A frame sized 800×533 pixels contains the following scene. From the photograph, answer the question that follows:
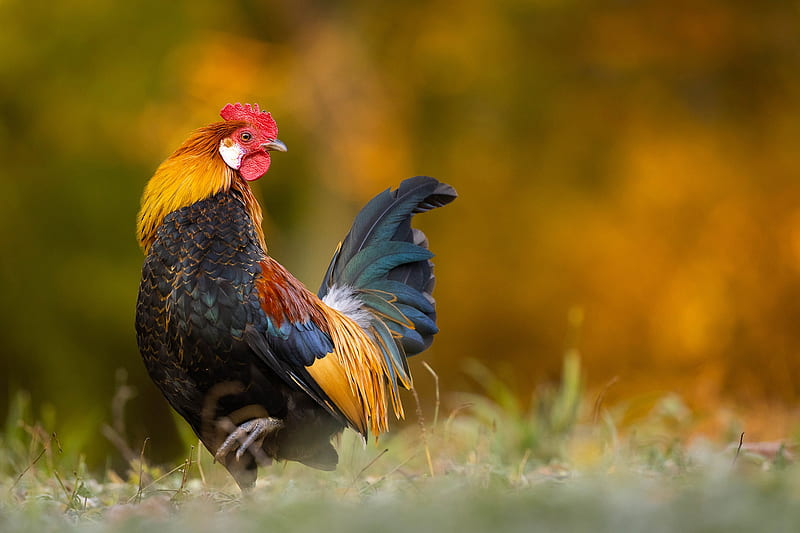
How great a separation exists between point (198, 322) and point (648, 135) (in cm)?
924

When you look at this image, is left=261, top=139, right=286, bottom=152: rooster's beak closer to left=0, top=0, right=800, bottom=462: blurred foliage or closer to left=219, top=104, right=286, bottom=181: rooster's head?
left=219, top=104, right=286, bottom=181: rooster's head

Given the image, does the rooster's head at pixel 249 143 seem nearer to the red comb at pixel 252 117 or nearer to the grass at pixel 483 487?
the red comb at pixel 252 117

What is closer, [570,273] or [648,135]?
[648,135]

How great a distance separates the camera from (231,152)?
14.6 feet

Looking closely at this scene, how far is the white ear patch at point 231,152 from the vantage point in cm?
445

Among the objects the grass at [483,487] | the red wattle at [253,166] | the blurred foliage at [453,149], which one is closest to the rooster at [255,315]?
the red wattle at [253,166]

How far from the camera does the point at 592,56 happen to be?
1176 cm

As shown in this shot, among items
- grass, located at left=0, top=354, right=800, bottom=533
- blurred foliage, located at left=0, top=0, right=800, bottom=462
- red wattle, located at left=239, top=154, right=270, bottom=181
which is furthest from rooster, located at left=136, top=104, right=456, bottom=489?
blurred foliage, located at left=0, top=0, right=800, bottom=462

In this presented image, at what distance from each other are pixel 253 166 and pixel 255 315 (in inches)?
35.2

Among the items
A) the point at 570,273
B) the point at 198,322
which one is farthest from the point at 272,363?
the point at 570,273

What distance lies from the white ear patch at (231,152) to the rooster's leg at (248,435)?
116cm

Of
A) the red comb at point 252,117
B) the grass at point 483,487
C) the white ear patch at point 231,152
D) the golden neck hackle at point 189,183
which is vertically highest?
the red comb at point 252,117

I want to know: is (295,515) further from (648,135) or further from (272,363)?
(648,135)

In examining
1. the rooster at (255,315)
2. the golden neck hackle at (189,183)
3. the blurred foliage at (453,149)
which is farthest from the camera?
the blurred foliage at (453,149)
